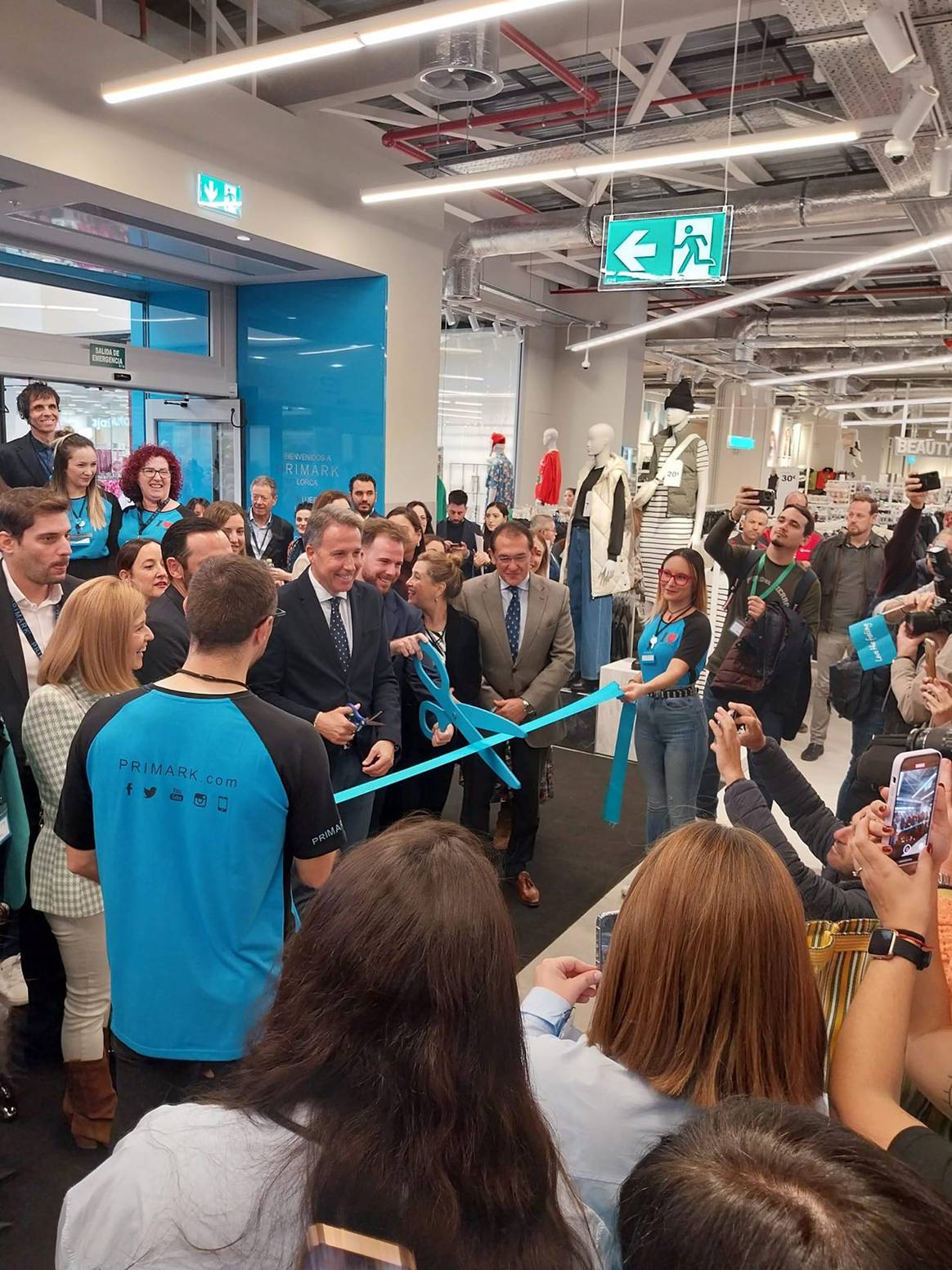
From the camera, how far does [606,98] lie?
7.34m

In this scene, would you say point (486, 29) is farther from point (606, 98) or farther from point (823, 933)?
point (823, 933)

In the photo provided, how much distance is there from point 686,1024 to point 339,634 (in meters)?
2.32

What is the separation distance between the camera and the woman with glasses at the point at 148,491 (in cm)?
497

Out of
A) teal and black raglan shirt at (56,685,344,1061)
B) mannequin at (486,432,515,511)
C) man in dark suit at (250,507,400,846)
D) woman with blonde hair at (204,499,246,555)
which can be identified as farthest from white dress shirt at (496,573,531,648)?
mannequin at (486,432,515,511)

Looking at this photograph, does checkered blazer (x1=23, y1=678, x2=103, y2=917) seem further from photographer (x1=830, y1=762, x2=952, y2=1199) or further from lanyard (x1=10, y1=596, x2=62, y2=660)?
photographer (x1=830, y1=762, x2=952, y2=1199)

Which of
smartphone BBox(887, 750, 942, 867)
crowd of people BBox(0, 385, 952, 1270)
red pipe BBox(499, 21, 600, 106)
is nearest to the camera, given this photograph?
crowd of people BBox(0, 385, 952, 1270)

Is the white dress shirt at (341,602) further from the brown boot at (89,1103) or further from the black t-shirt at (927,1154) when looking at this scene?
the black t-shirt at (927,1154)

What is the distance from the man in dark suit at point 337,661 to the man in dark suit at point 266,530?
11.4ft

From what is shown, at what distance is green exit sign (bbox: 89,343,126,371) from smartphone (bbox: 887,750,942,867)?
6.66m

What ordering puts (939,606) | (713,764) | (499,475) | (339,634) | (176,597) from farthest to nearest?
1. (499,475)
2. (713,764)
3. (939,606)
4. (339,634)
5. (176,597)

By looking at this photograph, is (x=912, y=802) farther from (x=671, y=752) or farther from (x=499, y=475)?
(x=499, y=475)

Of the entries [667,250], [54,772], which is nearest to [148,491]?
[54,772]

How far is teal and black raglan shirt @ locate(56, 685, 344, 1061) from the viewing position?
174cm

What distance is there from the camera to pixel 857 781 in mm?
2715
